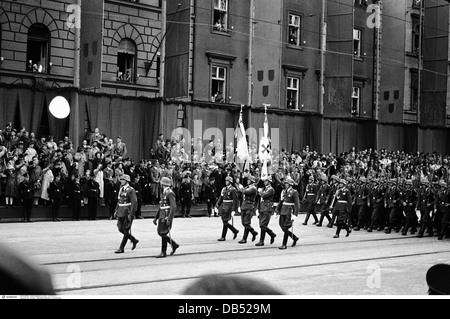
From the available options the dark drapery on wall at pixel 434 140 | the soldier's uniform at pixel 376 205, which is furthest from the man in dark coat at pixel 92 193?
the dark drapery on wall at pixel 434 140

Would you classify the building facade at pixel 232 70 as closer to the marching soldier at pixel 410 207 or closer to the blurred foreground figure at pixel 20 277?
the marching soldier at pixel 410 207

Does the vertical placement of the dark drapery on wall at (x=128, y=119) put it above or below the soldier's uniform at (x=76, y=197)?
above

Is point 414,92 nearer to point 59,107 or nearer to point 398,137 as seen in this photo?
point 398,137

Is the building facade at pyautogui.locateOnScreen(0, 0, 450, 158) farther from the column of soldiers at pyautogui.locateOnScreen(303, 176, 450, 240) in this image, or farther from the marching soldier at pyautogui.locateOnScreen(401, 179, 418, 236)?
the marching soldier at pyautogui.locateOnScreen(401, 179, 418, 236)

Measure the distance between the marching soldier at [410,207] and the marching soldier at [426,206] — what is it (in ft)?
1.02

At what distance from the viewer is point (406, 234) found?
74.9ft

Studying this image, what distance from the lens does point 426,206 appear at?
22062 mm

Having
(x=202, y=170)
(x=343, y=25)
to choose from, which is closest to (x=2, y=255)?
(x=202, y=170)

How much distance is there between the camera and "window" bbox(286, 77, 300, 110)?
3638cm

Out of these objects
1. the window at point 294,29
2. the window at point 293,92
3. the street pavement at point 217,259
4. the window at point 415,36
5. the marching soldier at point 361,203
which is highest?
the window at point 415,36

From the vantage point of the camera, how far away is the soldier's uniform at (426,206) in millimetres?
21984

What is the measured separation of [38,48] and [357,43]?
20.6 meters
